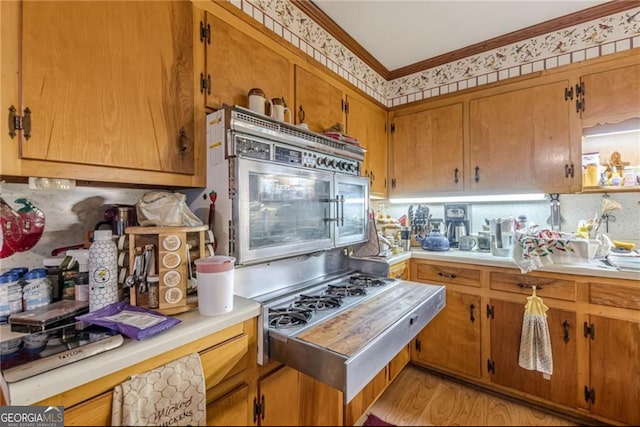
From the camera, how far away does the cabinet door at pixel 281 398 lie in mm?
1095

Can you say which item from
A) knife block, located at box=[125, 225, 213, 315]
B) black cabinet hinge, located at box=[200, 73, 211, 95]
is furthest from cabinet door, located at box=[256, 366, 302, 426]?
black cabinet hinge, located at box=[200, 73, 211, 95]

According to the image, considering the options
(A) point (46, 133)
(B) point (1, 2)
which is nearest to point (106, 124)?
(A) point (46, 133)

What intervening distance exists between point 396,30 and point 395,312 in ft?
6.57

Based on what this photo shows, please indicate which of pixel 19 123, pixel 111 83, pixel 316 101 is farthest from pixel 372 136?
pixel 19 123

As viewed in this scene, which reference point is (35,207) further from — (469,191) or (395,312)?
(469,191)

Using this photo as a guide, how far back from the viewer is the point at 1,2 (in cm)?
78

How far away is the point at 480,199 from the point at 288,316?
2165 millimetres

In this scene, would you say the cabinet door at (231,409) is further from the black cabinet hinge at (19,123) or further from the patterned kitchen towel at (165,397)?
the black cabinet hinge at (19,123)

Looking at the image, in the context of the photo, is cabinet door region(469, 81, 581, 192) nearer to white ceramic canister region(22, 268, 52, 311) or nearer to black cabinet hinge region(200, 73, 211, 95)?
black cabinet hinge region(200, 73, 211, 95)

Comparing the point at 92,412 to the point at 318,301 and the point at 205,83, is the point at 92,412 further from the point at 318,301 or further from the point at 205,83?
the point at 205,83

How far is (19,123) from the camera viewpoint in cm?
80

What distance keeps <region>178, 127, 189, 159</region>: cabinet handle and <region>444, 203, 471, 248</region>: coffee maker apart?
7.60 feet

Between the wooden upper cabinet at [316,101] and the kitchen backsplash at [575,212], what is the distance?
64.2 inches

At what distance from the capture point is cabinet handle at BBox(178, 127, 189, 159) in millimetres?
1162
